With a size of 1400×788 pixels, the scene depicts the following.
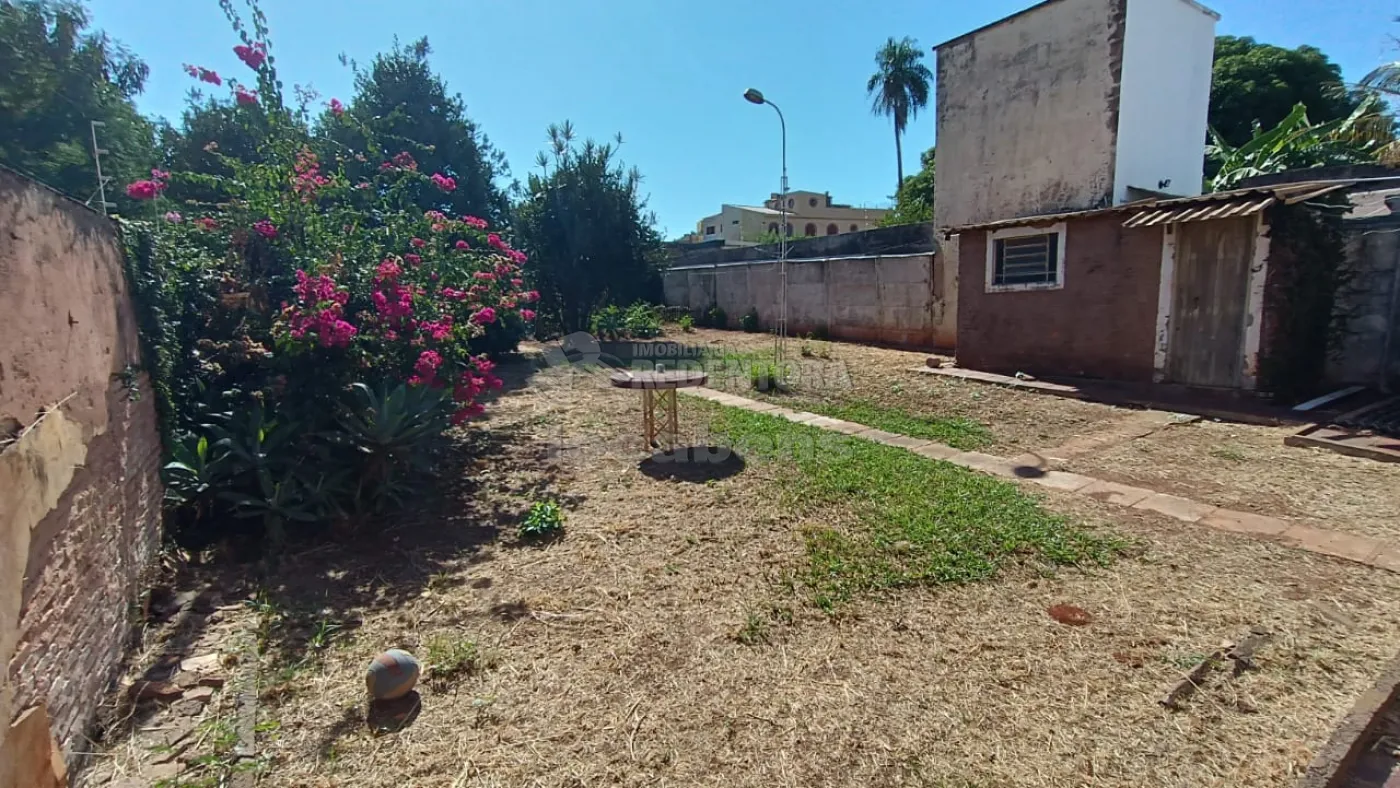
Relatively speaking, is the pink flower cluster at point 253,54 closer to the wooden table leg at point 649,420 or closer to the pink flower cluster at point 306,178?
the pink flower cluster at point 306,178

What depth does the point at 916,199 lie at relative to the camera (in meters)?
29.2

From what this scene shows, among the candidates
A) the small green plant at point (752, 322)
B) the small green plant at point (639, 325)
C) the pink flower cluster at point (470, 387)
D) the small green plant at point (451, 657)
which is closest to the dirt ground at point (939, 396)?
the small green plant at point (639, 325)

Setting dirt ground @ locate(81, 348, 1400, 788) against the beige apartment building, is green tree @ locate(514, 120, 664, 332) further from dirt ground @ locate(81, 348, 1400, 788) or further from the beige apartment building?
the beige apartment building

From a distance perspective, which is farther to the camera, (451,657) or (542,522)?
(542,522)

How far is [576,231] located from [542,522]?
13.1 m

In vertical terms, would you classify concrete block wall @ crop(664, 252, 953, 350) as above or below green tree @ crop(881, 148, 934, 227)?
below

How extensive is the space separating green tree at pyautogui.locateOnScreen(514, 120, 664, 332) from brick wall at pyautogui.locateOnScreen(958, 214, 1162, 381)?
918 cm

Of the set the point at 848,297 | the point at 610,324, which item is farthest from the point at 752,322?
the point at 610,324

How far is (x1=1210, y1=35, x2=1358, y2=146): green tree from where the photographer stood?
19.8 meters

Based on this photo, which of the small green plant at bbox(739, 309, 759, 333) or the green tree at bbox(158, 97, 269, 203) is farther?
the small green plant at bbox(739, 309, 759, 333)

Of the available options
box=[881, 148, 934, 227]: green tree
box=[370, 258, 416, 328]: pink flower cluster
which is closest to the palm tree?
box=[881, 148, 934, 227]: green tree

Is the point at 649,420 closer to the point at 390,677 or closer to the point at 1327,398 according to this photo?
the point at 390,677

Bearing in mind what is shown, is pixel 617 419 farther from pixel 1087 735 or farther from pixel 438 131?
pixel 438 131

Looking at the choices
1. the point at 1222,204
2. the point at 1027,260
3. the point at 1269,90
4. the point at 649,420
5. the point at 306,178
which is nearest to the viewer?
the point at 306,178
